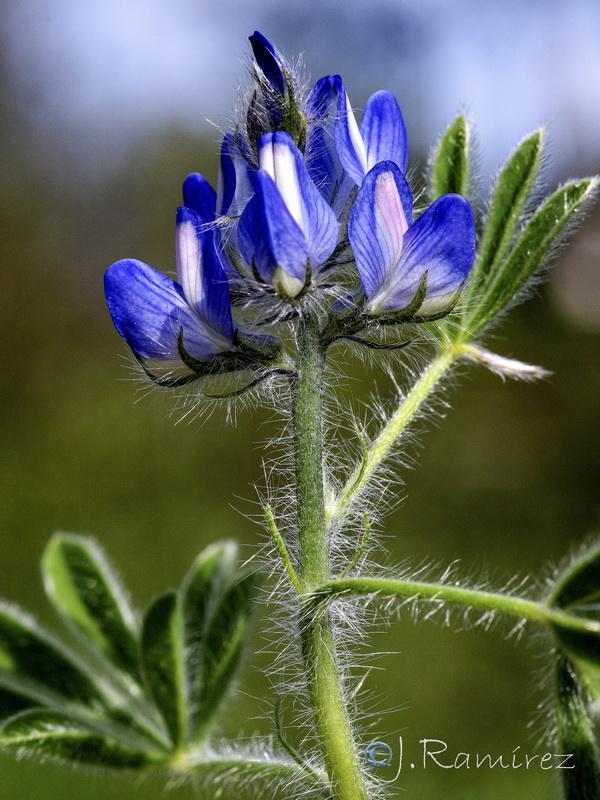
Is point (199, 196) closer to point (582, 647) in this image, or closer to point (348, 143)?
point (348, 143)

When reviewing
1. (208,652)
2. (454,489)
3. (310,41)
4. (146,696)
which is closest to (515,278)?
(208,652)

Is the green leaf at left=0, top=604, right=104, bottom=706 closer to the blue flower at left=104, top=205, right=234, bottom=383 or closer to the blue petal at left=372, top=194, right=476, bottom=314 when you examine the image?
the blue flower at left=104, top=205, right=234, bottom=383

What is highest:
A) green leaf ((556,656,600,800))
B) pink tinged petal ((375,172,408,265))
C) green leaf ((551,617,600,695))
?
pink tinged petal ((375,172,408,265))

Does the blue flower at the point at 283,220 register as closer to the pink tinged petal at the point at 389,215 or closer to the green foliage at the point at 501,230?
the pink tinged petal at the point at 389,215

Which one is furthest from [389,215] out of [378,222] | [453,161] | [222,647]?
[222,647]

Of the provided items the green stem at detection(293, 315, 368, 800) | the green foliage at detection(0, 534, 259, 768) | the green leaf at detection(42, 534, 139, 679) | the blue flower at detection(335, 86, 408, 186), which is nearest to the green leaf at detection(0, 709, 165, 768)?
the green foliage at detection(0, 534, 259, 768)

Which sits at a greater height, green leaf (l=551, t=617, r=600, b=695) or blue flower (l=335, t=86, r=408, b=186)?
blue flower (l=335, t=86, r=408, b=186)

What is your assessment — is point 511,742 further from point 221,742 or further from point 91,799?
point 221,742
